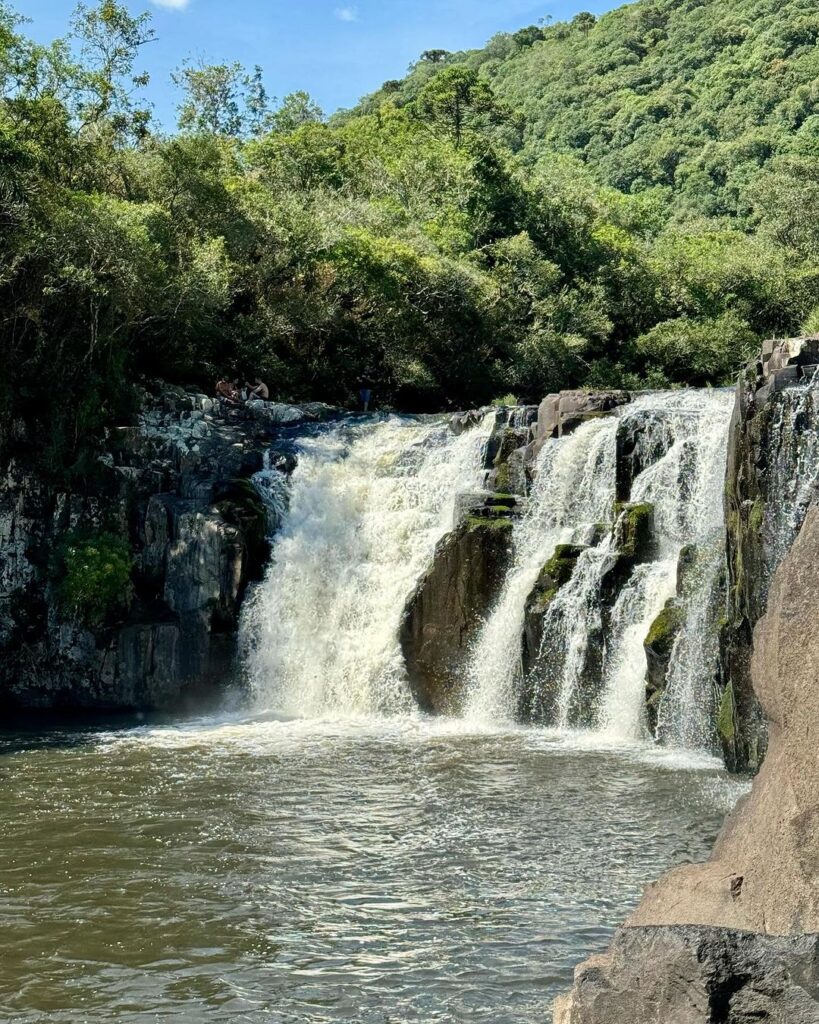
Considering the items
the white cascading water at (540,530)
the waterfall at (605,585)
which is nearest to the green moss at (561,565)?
the waterfall at (605,585)

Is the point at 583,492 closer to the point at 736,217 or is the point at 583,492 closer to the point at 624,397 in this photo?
the point at 624,397

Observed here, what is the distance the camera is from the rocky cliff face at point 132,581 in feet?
82.1

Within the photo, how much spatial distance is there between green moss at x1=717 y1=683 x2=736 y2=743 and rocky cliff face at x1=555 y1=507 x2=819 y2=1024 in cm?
1015

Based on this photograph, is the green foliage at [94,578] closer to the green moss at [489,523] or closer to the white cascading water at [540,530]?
the green moss at [489,523]

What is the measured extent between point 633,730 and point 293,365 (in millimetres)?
21869

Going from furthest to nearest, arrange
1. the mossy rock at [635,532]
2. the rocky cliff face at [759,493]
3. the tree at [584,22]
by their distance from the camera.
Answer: the tree at [584,22], the mossy rock at [635,532], the rocky cliff face at [759,493]

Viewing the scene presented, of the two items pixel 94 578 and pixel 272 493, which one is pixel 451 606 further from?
pixel 94 578

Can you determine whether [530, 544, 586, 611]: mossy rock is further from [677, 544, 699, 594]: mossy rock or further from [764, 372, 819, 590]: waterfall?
[764, 372, 819, 590]: waterfall

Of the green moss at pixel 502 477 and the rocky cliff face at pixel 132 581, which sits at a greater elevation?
the green moss at pixel 502 477

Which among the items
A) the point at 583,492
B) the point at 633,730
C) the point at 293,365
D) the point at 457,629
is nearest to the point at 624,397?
the point at 583,492

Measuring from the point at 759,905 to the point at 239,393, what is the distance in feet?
Result: 89.7

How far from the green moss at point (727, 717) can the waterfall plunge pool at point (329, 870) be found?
24.5 inches

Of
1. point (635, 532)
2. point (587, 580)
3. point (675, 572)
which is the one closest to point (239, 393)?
point (587, 580)

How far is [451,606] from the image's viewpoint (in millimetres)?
23266
